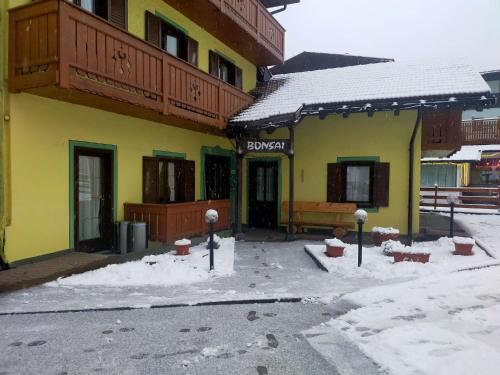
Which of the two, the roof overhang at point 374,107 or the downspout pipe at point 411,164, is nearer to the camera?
the roof overhang at point 374,107

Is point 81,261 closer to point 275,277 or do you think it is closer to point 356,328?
point 275,277

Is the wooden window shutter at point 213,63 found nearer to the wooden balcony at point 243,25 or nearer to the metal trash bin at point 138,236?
the wooden balcony at point 243,25

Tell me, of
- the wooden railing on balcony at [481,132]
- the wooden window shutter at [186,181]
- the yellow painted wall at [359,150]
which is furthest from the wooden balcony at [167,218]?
the wooden railing on balcony at [481,132]

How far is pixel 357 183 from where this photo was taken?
11.3m

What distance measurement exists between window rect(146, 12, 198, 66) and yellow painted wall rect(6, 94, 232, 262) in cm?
227

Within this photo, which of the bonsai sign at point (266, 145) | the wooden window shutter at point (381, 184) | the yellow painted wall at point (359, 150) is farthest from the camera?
the wooden window shutter at point (381, 184)

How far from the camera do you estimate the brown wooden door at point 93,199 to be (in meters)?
7.50

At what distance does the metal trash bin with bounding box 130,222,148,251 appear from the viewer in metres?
7.83

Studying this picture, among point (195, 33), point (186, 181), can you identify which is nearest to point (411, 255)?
point (186, 181)

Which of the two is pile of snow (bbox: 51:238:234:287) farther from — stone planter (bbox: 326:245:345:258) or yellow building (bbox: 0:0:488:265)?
stone planter (bbox: 326:245:345:258)

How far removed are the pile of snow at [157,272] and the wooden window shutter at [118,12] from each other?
520 cm

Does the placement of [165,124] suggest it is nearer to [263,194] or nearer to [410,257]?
[263,194]

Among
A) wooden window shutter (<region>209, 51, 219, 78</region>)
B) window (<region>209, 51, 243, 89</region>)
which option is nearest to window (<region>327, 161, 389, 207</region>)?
window (<region>209, 51, 243, 89</region>)

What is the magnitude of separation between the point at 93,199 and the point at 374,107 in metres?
7.71
